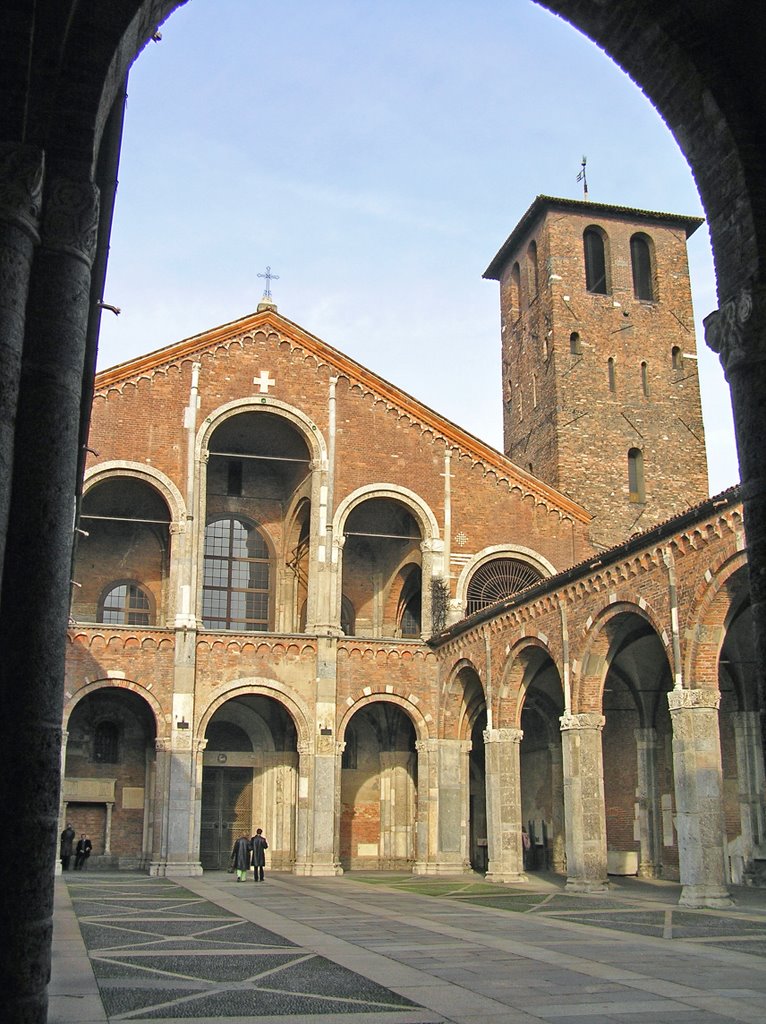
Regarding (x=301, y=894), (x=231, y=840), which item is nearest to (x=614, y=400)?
(x=231, y=840)

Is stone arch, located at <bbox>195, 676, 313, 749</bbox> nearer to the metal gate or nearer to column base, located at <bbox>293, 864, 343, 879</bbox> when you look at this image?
column base, located at <bbox>293, 864, 343, 879</bbox>

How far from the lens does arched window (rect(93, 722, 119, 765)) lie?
2975cm

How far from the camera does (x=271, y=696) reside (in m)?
27.8

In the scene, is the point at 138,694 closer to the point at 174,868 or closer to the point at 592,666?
the point at 174,868

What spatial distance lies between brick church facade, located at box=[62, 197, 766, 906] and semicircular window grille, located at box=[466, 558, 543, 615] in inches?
2.3

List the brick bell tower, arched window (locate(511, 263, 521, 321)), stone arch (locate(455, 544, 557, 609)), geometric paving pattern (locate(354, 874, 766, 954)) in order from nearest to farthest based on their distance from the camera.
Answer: geometric paving pattern (locate(354, 874, 766, 954)), stone arch (locate(455, 544, 557, 609)), the brick bell tower, arched window (locate(511, 263, 521, 321))

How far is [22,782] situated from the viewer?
207 inches

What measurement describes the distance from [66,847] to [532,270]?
73.7 ft

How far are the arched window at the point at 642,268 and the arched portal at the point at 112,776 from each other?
20082 millimetres

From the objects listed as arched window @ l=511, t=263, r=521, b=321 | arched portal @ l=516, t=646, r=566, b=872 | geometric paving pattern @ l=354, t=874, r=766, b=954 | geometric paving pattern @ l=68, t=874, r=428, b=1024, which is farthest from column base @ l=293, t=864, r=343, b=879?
arched window @ l=511, t=263, r=521, b=321

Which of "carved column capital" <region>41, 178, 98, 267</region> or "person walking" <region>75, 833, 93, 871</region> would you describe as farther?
"person walking" <region>75, 833, 93, 871</region>

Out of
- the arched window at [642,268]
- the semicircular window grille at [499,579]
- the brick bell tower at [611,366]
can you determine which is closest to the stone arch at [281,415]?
the semicircular window grille at [499,579]

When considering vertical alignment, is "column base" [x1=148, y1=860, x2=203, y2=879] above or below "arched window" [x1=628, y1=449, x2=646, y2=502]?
below

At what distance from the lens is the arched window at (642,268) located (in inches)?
1446
